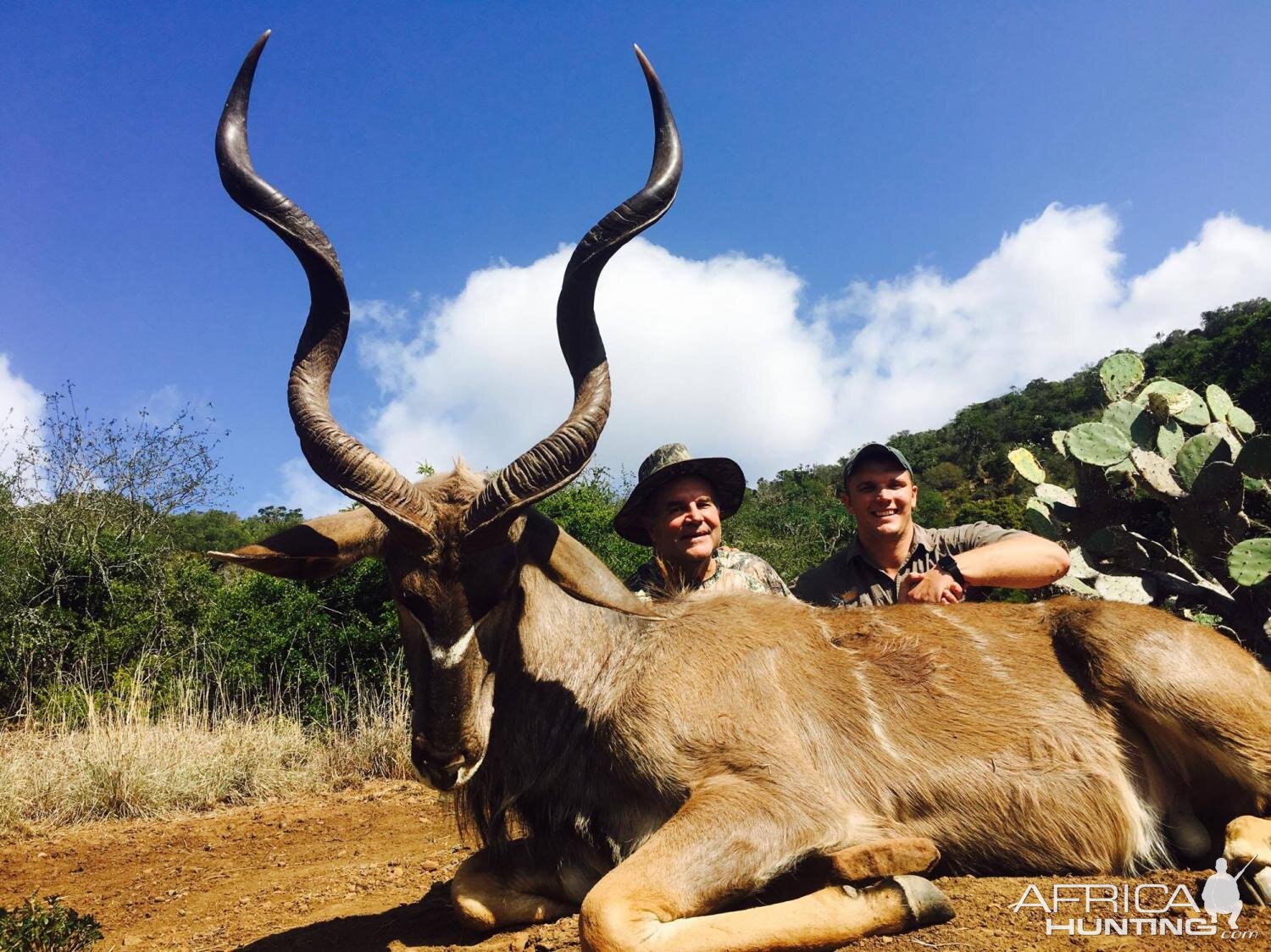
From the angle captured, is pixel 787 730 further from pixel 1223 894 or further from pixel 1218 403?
pixel 1218 403

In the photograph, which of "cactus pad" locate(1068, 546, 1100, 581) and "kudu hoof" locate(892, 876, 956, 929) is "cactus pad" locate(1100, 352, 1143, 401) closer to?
"cactus pad" locate(1068, 546, 1100, 581)

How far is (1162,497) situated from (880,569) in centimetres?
317

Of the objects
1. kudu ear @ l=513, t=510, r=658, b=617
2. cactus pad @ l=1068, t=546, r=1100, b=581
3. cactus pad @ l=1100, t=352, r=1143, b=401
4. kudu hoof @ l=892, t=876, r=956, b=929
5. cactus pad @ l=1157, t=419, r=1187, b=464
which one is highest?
cactus pad @ l=1100, t=352, r=1143, b=401

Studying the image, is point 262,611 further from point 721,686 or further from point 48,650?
point 721,686

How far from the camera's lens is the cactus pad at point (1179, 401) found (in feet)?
26.2

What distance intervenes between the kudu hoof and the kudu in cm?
11

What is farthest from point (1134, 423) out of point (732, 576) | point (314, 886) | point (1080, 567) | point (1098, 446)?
point (314, 886)

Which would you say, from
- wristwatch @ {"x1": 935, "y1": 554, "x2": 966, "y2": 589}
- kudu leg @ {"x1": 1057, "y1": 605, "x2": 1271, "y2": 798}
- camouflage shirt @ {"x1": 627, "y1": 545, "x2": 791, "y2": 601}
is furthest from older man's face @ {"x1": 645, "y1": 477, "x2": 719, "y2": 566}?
kudu leg @ {"x1": 1057, "y1": 605, "x2": 1271, "y2": 798}

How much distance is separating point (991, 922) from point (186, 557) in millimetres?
17429

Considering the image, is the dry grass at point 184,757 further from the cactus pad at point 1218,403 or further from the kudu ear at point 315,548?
the cactus pad at point 1218,403

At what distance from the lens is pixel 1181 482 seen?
7.66 m

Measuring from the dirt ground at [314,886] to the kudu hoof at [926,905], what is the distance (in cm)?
5

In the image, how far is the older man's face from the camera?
609 cm
